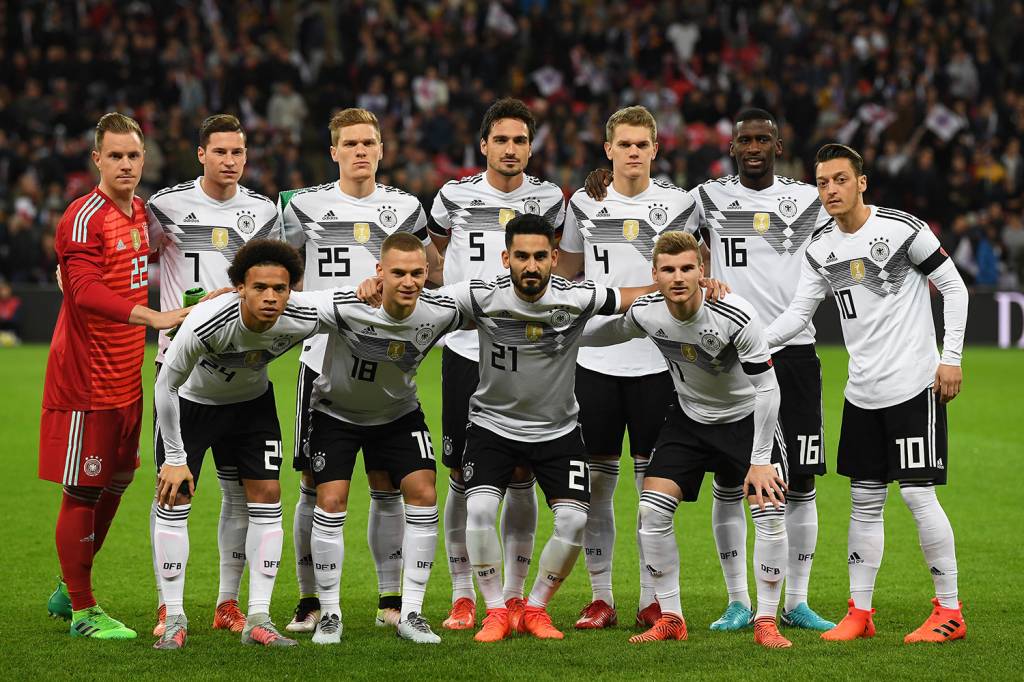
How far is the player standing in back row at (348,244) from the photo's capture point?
21.9 ft

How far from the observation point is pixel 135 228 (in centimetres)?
664

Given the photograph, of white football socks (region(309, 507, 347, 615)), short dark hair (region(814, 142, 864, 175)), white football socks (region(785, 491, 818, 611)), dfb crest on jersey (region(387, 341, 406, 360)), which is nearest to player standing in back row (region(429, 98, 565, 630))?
dfb crest on jersey (region(387, 341, 406, 360))

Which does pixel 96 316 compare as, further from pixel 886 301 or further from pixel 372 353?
pixel 886 301

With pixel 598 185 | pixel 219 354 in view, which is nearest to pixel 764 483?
pixel 598 185

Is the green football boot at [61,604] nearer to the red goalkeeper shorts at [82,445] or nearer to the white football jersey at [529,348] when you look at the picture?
the red goalkeeper shorts at [82,445]

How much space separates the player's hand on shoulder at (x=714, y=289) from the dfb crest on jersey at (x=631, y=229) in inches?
27.7

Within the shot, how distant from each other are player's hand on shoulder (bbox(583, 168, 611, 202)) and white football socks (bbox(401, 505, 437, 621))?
1.84 metres

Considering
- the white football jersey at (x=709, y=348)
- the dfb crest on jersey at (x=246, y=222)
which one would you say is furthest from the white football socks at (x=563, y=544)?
the dfb crest on jersey at (x=246, y=222)

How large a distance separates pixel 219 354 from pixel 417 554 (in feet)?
4.32

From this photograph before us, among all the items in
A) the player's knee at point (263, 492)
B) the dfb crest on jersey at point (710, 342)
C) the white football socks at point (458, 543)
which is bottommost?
the white football socks at point (458, 543)

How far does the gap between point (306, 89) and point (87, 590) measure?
62.8 ft

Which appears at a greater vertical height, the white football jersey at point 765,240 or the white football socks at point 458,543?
the white football jersey at point 765,240

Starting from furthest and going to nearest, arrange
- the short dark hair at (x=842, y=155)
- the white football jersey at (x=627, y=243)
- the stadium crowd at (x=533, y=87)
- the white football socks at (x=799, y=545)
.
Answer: the stadium crowd at (x=533, y=87)
the white football jersey at (x=627, y=243)
the white football socks at (x=799, y=545)
the short dark hair at (x=842, y=155)

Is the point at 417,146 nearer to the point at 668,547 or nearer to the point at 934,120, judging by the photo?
the point at 934,120
